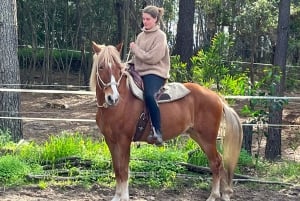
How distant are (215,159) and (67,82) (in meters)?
15.9

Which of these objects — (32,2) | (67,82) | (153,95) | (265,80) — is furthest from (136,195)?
(32,2)

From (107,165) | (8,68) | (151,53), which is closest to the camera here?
(151,53)

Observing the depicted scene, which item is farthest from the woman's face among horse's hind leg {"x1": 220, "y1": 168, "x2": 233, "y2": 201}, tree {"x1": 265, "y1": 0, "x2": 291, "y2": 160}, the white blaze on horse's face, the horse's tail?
tree {"x1": 265, "y1": 0, "x2": 291, "y2": 160}

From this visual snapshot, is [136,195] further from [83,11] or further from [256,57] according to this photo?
[256,57]

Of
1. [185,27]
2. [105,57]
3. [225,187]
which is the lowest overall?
[225,187]

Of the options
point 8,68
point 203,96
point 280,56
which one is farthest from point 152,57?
point 280,56

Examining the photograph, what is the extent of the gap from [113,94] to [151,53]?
2.05ft

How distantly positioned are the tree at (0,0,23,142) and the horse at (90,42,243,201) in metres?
3.54

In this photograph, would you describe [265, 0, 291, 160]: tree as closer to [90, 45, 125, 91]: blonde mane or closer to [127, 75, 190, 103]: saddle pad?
[127, 75, 190, 103]: saddle pad

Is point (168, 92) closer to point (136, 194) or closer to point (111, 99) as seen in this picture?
point (111, 99)

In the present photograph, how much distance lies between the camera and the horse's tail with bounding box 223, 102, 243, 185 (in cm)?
566

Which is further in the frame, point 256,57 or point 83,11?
point 256,57

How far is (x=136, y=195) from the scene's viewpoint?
5641mm

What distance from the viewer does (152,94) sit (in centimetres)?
511
